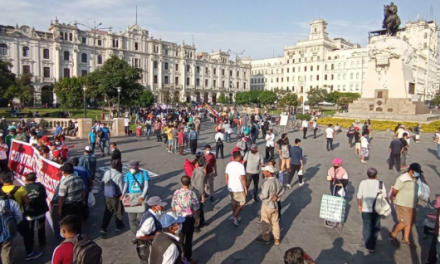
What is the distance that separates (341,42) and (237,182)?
3916 inches

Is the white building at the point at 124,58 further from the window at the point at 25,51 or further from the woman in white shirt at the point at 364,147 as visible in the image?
the woman in white shirt at the point at 364,147

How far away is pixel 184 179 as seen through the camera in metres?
5.50

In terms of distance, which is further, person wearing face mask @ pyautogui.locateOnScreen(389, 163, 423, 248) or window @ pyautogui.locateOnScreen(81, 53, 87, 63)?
window @ pyautogui.locateOnScreen(81, 53, 87, 63)

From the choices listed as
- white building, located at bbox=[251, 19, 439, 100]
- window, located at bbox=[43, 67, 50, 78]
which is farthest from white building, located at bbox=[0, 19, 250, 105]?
white building, located at bbox=[251, 19, 439, 100]

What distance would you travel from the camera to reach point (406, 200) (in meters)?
6.00

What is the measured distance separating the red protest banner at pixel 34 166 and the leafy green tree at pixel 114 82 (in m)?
26.0

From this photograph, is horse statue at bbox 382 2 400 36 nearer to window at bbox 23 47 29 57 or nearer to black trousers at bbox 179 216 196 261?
black trousers at bbox 179 216 196 261

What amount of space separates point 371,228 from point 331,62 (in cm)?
8486

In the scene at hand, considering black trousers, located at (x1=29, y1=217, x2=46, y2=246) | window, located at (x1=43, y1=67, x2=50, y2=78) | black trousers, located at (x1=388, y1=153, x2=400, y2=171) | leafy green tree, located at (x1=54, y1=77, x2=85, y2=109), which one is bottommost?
black trousers, located at (x1=29, y1=217, x2=46, y2=246)

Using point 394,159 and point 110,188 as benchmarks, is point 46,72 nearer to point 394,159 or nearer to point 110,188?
point 394,159

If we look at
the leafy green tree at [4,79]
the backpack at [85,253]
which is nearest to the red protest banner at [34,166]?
the backpack at [85,253]

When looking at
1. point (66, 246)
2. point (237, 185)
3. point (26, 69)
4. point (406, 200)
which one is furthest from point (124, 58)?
point (66, 246)

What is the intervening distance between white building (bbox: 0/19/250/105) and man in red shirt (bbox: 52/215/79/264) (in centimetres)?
6010

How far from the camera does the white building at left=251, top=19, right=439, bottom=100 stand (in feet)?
260
